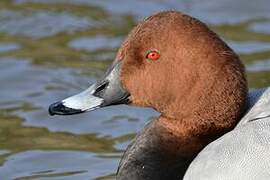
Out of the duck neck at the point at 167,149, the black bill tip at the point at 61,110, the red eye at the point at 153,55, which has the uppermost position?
the red eye at the point at 153,55

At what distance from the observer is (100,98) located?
5109mm

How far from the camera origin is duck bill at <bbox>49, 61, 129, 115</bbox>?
16.5ft

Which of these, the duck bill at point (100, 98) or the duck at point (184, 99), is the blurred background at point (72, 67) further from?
the duck at point (184, 99)

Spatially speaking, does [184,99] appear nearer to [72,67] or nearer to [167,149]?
[167,149]

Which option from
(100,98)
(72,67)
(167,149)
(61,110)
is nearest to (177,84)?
(167,149)

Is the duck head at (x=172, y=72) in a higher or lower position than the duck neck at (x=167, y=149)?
higher

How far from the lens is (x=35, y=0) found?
873 centimetres

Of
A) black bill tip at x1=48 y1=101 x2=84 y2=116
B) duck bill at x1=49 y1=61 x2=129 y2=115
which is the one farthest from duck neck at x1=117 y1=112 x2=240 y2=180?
black bill tip at x1=48 y1=101 x2=84 y2=116

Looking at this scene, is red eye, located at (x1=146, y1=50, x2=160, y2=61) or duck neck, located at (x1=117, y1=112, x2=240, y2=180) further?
red eye, located at (x1=146, y1=50, x2=160, y2=61)

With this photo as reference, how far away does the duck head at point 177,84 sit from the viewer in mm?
4738

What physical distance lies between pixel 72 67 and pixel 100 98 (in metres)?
2.45

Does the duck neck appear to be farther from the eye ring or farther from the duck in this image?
the eye ring

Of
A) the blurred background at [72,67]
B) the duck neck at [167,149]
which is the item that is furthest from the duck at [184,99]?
the blurred background at [72,67]

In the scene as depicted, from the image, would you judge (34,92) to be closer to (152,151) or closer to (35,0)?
(35,0)
